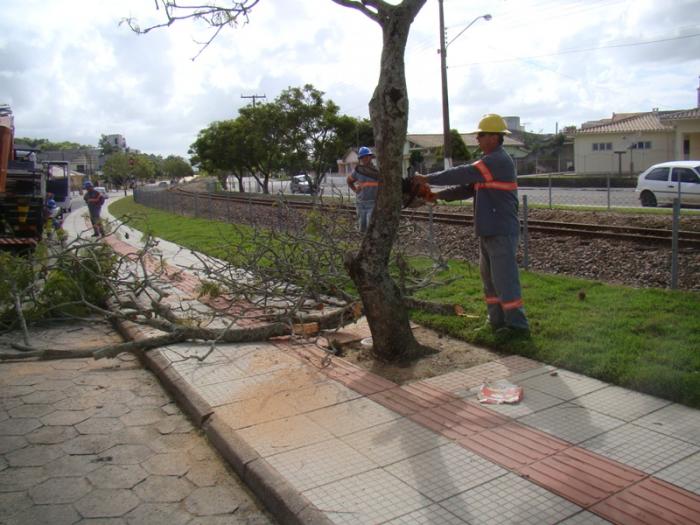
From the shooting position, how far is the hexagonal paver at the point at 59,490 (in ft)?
12.3

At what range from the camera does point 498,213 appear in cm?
576

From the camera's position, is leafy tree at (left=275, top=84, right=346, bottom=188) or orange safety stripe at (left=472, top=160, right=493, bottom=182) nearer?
orange safety stripe at (left=472, top=160, right=493, bottom=182)

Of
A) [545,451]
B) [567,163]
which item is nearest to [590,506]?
[545,451]

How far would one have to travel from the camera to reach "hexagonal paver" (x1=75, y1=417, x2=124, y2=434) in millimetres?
4734

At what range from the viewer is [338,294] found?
7.60 m

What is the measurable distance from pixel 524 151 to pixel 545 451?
67803 millimetres

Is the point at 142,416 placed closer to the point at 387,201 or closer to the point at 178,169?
the point at 387,201

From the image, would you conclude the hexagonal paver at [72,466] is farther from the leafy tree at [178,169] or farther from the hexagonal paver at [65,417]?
the leafy tree at [178,169]

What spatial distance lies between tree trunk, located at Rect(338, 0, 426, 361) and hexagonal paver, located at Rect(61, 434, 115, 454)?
2.23 meters

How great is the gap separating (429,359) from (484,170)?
1.67 meters

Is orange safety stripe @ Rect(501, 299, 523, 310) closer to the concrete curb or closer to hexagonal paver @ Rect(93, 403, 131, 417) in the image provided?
the concrete curb

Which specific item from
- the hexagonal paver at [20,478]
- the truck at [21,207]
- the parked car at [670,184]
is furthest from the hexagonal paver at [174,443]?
the parked car at [670,184]

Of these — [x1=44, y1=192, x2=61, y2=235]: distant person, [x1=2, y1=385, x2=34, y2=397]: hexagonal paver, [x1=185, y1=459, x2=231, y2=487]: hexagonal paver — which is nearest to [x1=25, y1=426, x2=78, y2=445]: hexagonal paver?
[x1=2, y1=385, x2=34, y2=397]: hexagonal paver

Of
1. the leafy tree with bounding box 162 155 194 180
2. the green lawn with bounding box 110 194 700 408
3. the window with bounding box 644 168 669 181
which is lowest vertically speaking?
the green lawn with bounding box 110 194 700 408
